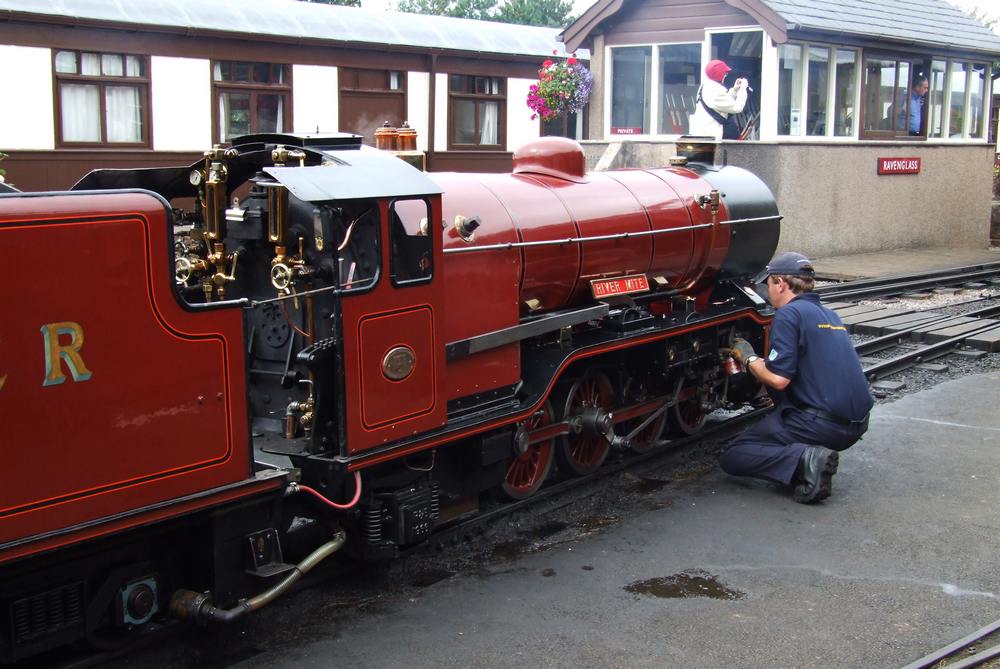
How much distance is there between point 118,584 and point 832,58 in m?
16.9

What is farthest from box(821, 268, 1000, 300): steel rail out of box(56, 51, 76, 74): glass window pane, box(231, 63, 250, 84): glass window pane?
box(56, 51, 76, 74): glass window pane

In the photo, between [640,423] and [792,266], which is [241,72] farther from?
[792,266]

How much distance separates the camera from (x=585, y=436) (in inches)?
281

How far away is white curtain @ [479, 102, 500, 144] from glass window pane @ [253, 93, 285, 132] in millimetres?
5059

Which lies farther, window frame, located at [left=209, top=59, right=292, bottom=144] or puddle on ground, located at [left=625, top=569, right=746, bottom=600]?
window frame, located at [left=209, top=59, right=292, bottom=144]

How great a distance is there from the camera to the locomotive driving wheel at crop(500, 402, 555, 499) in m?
6.38

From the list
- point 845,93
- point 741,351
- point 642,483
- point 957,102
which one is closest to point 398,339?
point 642,483

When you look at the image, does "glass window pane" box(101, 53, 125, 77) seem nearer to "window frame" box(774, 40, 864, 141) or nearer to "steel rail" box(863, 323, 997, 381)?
"window frame" box(774, 40, 864, 141)

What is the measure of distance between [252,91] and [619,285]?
13.1 m

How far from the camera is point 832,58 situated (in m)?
18.2

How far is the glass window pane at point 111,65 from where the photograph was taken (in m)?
16.8

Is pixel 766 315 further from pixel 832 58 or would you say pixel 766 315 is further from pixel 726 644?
pixel 832 58

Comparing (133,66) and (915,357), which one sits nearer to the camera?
(915,357)

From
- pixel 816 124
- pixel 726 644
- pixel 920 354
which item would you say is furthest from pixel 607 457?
pixel 816 124
